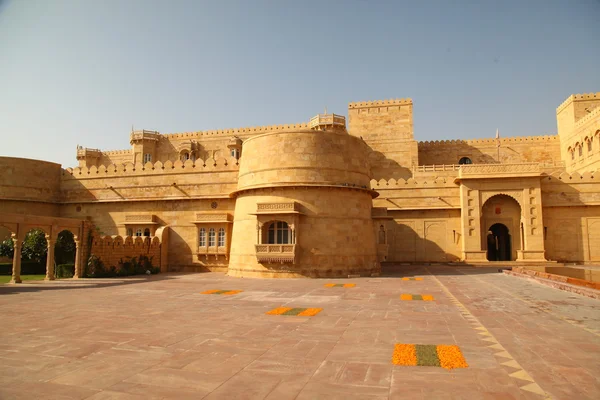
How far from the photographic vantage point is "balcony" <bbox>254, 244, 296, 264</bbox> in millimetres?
22438

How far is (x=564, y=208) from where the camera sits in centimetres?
3222

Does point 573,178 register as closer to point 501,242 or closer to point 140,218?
point 501,242

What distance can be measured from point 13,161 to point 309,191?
79.1 ft

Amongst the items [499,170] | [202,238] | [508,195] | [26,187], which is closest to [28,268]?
[26,187]

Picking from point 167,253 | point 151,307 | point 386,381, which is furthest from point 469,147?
point 386,381

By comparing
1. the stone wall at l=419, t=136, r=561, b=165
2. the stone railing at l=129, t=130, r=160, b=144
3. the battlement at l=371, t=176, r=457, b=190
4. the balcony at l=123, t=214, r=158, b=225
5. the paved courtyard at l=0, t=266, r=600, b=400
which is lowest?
the paved courtyard at l=0, t=266, r=600, b=400

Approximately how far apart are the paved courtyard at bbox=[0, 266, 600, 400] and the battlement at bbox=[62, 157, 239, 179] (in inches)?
595

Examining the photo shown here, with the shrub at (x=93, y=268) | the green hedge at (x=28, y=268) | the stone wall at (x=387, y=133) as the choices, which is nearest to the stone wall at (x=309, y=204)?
the shrub at (x=93, y=268)

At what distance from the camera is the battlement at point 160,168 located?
29578 mm

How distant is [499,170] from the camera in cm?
3212

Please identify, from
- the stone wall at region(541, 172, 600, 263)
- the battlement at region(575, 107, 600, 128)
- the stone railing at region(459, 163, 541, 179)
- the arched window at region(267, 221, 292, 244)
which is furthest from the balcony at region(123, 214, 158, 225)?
the battlement at region(575, 107, 600, 128)

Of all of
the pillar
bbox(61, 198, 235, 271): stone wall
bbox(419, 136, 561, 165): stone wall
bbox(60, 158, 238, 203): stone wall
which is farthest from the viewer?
bbox(419, 136, 561, 165): stone wall

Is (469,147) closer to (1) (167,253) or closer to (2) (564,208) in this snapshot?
(2) (564,208)

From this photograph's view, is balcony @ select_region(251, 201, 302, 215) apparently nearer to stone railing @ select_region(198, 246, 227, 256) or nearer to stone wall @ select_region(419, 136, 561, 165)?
stone railing @ select_region(198, 246, 227, 256)
